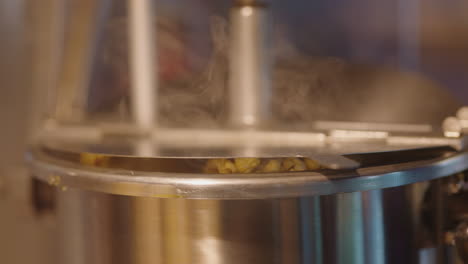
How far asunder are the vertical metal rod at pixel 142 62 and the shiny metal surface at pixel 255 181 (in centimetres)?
14

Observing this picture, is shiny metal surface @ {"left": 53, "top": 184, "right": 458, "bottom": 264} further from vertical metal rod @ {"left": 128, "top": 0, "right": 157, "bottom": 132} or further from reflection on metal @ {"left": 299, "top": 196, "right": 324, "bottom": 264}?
vertical metal rod @ {"left": 128, "top": 0, "right": 157, "bottom": 132}

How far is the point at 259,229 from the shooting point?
27cm

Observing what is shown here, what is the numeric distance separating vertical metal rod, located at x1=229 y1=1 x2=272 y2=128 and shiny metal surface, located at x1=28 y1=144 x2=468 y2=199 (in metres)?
0.17

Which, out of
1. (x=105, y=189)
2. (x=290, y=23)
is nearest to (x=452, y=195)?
Answer: (x=105, y=189)

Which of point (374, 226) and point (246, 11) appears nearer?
point (374, 226)

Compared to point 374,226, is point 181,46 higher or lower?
higher

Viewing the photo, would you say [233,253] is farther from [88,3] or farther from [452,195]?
[88,3]

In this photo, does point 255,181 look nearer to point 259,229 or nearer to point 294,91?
point 259,229

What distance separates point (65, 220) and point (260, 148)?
16 cm

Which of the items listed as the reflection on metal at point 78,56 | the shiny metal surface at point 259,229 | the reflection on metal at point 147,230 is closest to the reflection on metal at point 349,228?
the shiny metal surface at point 259,229

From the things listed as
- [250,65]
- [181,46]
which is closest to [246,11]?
[250,65]

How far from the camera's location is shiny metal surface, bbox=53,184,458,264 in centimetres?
27

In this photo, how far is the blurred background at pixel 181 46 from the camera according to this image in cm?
55

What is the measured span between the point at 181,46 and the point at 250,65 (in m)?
0.20
